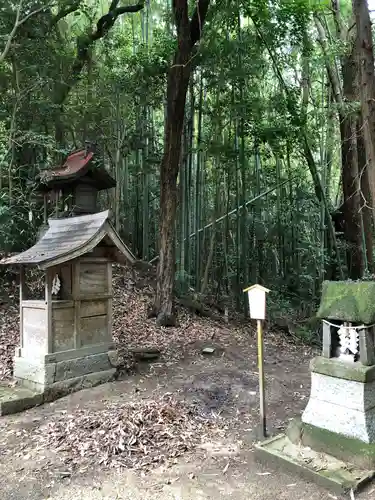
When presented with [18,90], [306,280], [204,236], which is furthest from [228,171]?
[18,90]

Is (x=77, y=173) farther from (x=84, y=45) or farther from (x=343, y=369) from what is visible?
(x=84, y=45)

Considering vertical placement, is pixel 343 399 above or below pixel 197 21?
below

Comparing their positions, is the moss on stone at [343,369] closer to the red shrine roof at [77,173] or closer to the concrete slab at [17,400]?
the concrete slab at [17,400]

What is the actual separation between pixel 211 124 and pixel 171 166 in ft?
8.02

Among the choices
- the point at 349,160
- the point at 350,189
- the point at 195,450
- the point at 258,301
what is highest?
the point at 349,160

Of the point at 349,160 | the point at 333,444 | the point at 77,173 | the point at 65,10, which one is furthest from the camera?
the point at 349,160

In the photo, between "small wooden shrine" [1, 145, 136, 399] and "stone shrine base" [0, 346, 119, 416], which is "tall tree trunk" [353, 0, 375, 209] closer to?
"small wooden shrine" [1, 145, 136, 399]

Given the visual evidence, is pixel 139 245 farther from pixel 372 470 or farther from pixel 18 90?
pixel 372 470

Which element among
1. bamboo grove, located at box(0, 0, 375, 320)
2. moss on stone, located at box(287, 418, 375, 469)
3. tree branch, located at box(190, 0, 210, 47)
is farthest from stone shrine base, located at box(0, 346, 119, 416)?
tree branch, located at box(190, 0, 210, 47)

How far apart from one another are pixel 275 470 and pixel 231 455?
0.42 meters

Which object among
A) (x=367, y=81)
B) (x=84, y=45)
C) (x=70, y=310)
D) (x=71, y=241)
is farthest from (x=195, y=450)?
(x=84, y=45)

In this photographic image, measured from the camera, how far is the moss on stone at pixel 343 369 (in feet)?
10.2

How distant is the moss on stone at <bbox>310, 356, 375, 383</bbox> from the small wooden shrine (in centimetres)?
280

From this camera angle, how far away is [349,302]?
327cm
